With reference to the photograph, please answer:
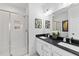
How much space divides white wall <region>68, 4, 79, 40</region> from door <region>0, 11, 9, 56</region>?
1.91 m

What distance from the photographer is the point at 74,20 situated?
2.12 metres

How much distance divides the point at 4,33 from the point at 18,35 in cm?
49

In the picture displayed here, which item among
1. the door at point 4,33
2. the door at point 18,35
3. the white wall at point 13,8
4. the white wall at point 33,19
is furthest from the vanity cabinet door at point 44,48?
the white wall at point 13,8

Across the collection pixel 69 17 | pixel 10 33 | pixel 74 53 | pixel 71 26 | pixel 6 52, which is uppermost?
pixel 69 17

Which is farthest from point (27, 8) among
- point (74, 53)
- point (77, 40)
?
point (74, 53)

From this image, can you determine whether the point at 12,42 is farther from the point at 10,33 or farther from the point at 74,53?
the point at 74,53

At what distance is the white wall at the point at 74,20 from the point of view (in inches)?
80.4

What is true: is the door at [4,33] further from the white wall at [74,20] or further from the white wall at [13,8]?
the white wall at [74,20]

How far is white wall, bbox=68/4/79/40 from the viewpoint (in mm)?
2041

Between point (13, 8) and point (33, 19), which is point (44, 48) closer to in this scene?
point (33, 19)

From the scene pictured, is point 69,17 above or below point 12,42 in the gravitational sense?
above

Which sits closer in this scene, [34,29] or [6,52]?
[6,52]

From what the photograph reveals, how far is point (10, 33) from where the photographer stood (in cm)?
291

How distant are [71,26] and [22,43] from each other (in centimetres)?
182
